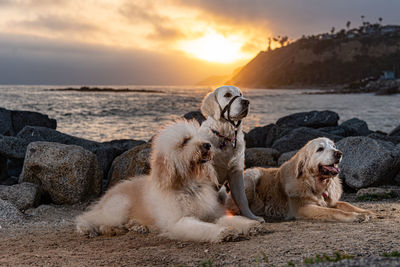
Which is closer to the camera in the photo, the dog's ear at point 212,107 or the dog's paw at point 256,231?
the dog's paw at point 256,231

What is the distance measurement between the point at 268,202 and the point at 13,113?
15.5 meters

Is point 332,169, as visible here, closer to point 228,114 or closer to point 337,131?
point 228,114

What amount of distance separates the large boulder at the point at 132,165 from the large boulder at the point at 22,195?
6.68 feet

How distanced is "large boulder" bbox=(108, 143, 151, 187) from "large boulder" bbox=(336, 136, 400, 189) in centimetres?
489

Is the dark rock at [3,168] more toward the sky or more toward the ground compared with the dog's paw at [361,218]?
more toward the ground

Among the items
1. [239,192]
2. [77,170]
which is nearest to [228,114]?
[239,192]

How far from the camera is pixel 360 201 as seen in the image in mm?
8500

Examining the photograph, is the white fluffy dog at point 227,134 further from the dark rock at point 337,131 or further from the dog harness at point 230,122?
the dark rock at point 337,131

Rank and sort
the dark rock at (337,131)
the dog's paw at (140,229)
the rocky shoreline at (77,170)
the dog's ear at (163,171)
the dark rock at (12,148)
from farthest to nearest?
the dark rock at (337,131) < the dark rock at (12,148) < the rocky shoreline at (77,170) < the dog's paw at (140,229) < the dog's ear at (163,171)

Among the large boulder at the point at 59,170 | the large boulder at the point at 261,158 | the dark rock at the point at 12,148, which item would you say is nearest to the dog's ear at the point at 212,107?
the large boulder at the point at 59,170

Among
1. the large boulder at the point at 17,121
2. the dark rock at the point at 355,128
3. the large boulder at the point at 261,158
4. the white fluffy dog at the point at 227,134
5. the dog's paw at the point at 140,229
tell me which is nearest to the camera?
the dog's paw at the point at 140,229

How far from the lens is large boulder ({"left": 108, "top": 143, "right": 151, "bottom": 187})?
9555 millimetres

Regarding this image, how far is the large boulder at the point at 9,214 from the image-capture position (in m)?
7.11

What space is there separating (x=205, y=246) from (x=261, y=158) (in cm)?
804
